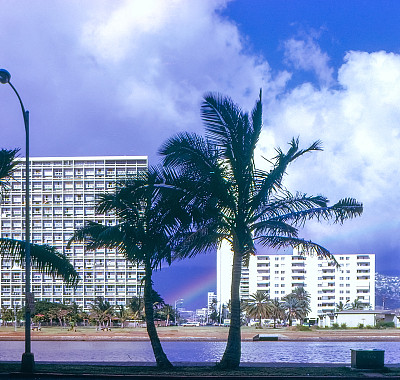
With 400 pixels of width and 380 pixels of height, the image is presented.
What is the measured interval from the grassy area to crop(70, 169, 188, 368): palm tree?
1319 millimetres

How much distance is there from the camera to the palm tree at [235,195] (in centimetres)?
2334

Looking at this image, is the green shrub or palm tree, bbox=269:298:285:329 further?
palm tree, bbox=269:298:285:329

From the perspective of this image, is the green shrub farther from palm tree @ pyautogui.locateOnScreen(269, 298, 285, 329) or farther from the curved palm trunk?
the curved palm trunk

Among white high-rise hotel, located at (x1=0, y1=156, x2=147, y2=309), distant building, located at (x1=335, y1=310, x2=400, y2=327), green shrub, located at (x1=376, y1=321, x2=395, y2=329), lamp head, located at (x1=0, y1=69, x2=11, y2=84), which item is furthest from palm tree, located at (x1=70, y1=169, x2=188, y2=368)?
white high-rise hotel, located at (x1=0, y1=156, x2=147, y2=309)

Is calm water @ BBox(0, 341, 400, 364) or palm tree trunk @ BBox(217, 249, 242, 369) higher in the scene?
palm tree trunk @ BBox(217, 249, 242, 369)

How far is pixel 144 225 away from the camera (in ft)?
78.9

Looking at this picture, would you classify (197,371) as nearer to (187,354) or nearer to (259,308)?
(187,354)

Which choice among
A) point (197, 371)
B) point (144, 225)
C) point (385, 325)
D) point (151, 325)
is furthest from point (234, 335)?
point (385, 325)

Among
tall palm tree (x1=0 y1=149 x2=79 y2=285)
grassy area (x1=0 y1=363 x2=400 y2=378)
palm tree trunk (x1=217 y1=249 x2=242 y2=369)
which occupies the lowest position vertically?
→ grassy area (x1=0 y1=363 x2=400 y2=378)

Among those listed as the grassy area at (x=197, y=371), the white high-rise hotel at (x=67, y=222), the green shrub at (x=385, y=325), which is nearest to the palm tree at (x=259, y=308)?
the green shrub at (x=385, y=325)

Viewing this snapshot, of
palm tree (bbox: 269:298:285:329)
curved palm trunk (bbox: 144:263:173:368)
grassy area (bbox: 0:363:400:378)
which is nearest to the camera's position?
grassy area (bbox: 0:363:400:378)

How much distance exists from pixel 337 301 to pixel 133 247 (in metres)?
173

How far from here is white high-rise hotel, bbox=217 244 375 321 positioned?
190 m

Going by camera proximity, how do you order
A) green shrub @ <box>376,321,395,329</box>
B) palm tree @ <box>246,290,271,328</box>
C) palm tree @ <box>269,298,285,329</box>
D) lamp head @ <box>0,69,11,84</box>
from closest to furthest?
lamp head @ <box>0,69,11,84</box> → green shrub @ <box>376,321,395,329</box> → palm tree @ <box>246,290,271,328</box> → palm tree @ <box>269,298,285,329</box>
